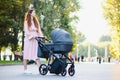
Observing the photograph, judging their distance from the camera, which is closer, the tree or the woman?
the woman

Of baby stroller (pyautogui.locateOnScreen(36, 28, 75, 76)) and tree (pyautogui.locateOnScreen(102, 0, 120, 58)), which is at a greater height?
tree (pyautogui.locateOnScreen(102, 0, 120, 58))

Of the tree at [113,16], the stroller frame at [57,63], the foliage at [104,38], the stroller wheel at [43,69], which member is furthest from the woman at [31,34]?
the foliage at [104,38]

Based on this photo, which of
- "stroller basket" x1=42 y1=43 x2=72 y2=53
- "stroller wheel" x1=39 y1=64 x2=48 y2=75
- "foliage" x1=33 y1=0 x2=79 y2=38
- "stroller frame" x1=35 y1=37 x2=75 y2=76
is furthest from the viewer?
"foliage" x1=33 y1=0 x2=79 y2=38

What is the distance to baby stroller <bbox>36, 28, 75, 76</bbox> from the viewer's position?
16281 mm

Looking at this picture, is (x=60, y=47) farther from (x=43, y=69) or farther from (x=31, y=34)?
(x=31, y=34)

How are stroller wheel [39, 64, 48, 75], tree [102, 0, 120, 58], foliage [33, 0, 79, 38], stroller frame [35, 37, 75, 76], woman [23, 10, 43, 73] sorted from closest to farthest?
stroller frame [35, 37, 75, 76] < stroller wheel [39, 64, 48, 75] < woman [23, 10, 43, 73] < foliage [33, 0, 79, 38] < tree [102, 0, 120, 58]

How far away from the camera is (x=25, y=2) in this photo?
189 ft

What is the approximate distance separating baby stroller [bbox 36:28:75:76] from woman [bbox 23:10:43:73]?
10.1 inches

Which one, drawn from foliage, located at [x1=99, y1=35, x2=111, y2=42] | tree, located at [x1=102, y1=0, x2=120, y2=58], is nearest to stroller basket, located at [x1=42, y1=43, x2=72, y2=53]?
tree, located at [x1=102, y1=0, x2=120, y2=58]

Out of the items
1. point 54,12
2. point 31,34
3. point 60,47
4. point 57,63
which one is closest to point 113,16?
point 54,12

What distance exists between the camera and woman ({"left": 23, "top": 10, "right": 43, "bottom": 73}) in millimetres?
17078

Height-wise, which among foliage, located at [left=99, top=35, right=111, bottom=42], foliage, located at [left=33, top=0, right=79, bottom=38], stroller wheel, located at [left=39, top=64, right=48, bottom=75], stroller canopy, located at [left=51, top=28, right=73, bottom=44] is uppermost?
foliage, located at [left=99, top=35, right=111, bottom=42]

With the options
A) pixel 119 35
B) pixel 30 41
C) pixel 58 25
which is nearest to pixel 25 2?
pixel 58 25

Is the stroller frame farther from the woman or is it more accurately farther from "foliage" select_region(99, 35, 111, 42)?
"foliage" select_region(99, 35, 111, 42)
